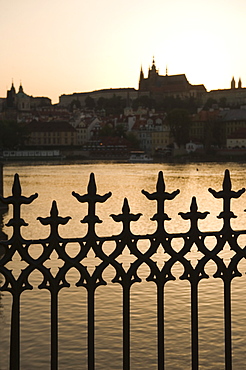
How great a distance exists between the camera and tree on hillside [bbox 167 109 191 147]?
347 feet

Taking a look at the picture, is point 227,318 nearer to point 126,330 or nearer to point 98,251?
point 126,330

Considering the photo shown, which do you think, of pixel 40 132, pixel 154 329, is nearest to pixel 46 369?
pixel 154 329

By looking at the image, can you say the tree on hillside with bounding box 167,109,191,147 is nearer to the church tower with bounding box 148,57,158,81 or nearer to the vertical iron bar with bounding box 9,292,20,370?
the church tower with bounding box 148,57,158,81

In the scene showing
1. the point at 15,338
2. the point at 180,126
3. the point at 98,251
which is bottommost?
the point at 15,338

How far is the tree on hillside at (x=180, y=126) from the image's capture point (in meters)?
106

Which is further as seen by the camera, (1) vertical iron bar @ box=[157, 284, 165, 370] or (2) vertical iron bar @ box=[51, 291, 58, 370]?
(1) vertical iron bar @ box=[157, 284, 165, 370]

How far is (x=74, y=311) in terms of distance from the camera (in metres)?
10.6

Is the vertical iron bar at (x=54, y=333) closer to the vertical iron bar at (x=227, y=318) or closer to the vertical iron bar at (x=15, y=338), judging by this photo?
the vertical iron bar at (x=15, y=338)

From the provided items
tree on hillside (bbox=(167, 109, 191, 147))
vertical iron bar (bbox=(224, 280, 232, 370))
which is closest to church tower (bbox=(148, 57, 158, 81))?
tree on hillside (bbox=(167, 109, 191, 147))

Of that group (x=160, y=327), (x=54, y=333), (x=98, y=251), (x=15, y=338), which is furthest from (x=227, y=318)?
(x=15, y=338)

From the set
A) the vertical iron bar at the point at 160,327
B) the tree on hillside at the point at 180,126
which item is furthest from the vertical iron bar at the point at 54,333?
the tree on hillside at the point at 180,126

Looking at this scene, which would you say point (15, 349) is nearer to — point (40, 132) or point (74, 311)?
point (74, 311)

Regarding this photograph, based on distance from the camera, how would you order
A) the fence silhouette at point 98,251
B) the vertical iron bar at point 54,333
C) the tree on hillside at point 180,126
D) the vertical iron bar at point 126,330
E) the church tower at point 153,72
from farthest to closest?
the church tower at point 153,72 < the tree on hillside at point 180,126 < the vertical iron bar at point 126,330 < the vertical iron bar at point 54,333 < the fence silhouette at point 98,251

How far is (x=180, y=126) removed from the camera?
106 meters
